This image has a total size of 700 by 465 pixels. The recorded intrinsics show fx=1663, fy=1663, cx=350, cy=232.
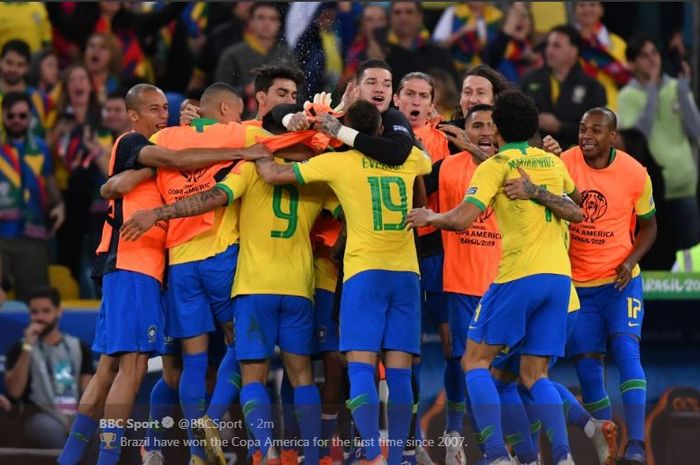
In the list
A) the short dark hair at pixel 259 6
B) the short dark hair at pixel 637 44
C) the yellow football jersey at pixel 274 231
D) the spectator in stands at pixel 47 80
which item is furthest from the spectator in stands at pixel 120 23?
the yellow football jersey at pixel 274 231

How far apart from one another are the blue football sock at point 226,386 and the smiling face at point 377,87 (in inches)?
77.4

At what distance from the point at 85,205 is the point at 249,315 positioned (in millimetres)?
4857

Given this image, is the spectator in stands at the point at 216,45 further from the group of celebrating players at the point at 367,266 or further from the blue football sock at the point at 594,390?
the blue football sock at the point at 594,390

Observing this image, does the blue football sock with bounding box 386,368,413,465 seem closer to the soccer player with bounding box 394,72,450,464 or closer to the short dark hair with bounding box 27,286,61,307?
the soccer player with bounding box 394,72,450,464

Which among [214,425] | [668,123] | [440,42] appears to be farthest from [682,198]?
[214,425]

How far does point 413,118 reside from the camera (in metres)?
12.2

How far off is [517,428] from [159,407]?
259cm

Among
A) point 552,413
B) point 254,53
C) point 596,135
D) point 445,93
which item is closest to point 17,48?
point 254,53

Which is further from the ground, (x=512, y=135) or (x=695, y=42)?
(x=695, y=42)

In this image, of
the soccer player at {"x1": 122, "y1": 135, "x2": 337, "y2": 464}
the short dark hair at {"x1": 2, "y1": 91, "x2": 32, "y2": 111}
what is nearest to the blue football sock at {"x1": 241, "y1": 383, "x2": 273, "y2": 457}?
the soccer player at {"x1": 122, "y1": 135, "x2": 337, "y2": 464}

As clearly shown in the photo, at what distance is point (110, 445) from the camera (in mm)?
11180

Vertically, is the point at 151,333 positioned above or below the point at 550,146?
below

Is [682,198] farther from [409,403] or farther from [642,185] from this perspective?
[409,403]

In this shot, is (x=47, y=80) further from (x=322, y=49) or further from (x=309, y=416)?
(x=309, y=416)
